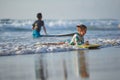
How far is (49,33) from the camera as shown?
281 inches

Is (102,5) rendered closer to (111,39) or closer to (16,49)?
(111,39)

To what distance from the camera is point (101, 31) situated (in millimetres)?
7785

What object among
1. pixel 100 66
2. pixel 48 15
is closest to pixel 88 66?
pixel 100 66

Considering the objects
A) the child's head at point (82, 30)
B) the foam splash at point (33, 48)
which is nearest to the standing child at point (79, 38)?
the child's head at point (82, 30)

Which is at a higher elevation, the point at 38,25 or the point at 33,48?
the point at 38,25

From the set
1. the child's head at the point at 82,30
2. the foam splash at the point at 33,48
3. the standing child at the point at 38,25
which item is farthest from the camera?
the standing child at the point at 38,25

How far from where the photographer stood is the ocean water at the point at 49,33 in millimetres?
5848

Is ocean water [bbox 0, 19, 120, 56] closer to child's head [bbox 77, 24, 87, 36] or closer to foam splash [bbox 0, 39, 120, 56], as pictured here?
foam splash [bbox 0, 39, 120, 56]

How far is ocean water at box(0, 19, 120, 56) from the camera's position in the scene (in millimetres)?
5848

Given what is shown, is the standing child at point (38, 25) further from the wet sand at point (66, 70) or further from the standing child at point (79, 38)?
the wet sand at point (66, 70)

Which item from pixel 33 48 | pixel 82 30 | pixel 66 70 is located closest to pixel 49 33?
pixel 82 30

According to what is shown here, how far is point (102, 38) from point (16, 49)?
1820mm

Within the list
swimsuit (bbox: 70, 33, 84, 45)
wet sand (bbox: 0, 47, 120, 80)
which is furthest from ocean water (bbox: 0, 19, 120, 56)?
wet sand (bbox: 0, 47, 120, 80)

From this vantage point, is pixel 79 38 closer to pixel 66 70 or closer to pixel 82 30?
pixel 82 30
